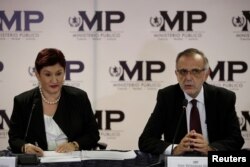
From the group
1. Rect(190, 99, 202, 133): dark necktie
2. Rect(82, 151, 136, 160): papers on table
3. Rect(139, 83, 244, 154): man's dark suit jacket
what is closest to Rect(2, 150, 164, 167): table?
Rect(82, 151, 136, 160): papers on table

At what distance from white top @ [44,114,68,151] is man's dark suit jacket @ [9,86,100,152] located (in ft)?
0.09

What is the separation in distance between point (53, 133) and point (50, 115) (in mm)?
134

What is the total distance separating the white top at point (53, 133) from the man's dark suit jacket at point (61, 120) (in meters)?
→ 0.03

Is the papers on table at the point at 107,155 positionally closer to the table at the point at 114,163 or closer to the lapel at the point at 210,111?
the table at the point at 114,163

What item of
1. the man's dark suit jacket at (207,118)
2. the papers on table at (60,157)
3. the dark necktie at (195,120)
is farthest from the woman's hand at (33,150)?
the dark necktie at (195,120)

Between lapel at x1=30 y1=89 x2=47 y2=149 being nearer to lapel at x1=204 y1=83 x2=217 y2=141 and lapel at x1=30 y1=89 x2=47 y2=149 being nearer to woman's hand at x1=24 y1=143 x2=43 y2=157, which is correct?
woman's hand at x1=24 y1=143 x2=43 y2=157

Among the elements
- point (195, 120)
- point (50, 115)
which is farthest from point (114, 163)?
point (50, 115)

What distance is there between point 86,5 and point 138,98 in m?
1.20

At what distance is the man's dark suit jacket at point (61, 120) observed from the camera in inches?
119

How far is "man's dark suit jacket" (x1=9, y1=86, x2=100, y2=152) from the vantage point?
9.89ft

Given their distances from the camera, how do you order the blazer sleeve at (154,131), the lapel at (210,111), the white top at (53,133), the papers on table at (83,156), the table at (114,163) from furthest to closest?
the white top at (53,133), the lapel at (210,111), the blazer sleeve at (154,131), the papers on table at (83,156), the table at (114,163)

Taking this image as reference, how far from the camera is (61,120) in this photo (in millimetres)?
3064

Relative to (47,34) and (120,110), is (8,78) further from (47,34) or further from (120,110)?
(120,110)

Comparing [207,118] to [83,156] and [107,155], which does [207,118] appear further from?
[83,156]
